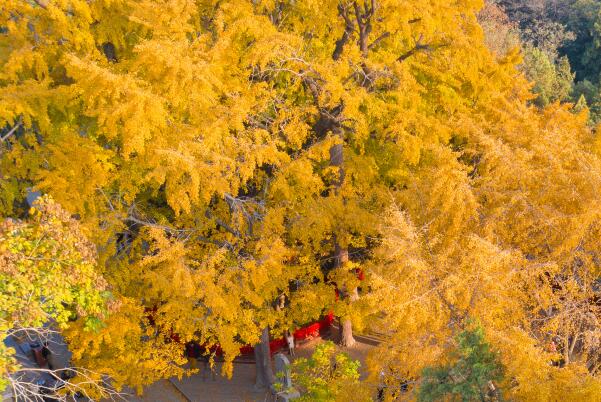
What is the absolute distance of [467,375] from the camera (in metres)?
7.11

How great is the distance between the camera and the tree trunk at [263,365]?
47.4 feet

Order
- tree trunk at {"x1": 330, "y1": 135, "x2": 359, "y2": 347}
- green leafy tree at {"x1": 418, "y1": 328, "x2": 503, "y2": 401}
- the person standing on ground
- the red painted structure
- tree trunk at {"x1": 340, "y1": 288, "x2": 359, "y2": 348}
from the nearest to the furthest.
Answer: green leafy tree at {"x1": 418, "y1": 328, "x2": 503, "y2": 401}
tree trunk at {"x1": 330, "y1": 135, "x2": 359, "y2": 347}
the person standing on ground
tree trunk at {"x1": 340, "y1": 288, "x2": 359, "y2": 348}
the red painted structure

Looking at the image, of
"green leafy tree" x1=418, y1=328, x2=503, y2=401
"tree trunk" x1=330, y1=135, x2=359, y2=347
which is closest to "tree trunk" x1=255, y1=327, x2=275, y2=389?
"tree trunk" x1=330, y1=135, x2=359, y2=347

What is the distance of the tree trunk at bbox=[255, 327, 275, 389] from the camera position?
1444 centimetres

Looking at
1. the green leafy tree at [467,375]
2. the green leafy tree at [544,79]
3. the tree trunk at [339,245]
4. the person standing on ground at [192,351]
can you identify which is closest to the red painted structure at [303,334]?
the person standing on ground at [192,351]

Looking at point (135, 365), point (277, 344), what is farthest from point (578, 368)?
point (277, 344)

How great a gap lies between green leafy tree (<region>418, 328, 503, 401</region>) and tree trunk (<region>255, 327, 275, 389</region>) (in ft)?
24.9

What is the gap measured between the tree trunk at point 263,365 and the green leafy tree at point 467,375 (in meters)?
7.58

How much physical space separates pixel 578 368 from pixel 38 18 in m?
12.6

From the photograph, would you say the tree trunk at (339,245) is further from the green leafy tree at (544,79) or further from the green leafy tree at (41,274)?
the green leafy tree at (544,79)

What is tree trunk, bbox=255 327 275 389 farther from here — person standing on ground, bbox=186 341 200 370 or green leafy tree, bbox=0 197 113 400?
green leafy tree, bbox=0 197 113 400

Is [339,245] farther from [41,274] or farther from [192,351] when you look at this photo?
[41,274]

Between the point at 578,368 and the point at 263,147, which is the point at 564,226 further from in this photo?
the point at 263,147

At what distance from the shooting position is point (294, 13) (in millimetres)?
13812
